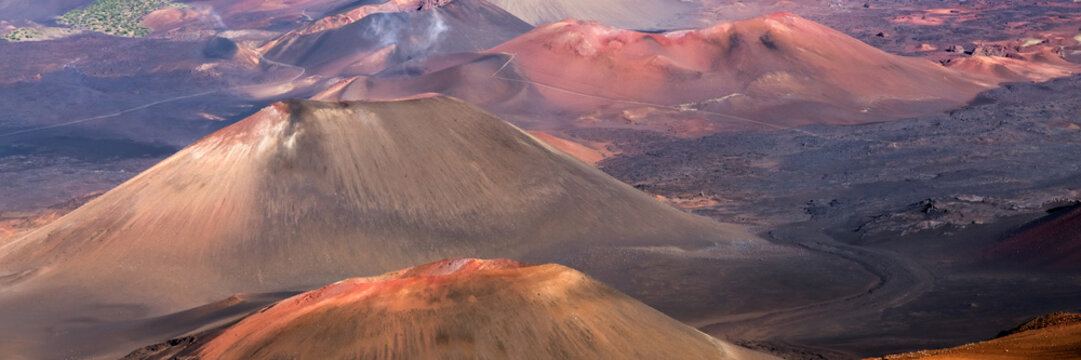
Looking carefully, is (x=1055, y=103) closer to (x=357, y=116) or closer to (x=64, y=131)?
(x=357, y=116)

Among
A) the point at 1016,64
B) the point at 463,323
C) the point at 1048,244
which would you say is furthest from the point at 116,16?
the point at 463,323

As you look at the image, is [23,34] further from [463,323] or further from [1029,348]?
[1029,348]

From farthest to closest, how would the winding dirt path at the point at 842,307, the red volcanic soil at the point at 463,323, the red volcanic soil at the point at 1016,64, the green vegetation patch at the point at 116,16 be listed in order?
1. the green vegetation patch at the point at 116,16
2. the red volcanic soil at the point at 1016,64
3. the winding dirt path at the point at 842,307
4. the red volcanic soil at the point at 463,323

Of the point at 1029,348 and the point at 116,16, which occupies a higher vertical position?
the point at 1029,348

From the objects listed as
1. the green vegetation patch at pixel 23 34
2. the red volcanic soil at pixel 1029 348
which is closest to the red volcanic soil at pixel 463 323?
the red volcanic soil at pixel 1029 348

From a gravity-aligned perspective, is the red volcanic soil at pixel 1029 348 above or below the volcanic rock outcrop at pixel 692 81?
above

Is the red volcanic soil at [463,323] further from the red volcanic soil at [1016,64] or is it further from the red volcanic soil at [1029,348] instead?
Answer: the red volcanic soil at [1016,64]

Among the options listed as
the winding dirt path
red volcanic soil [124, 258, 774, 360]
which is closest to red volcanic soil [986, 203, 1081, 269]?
the winding dirt path
